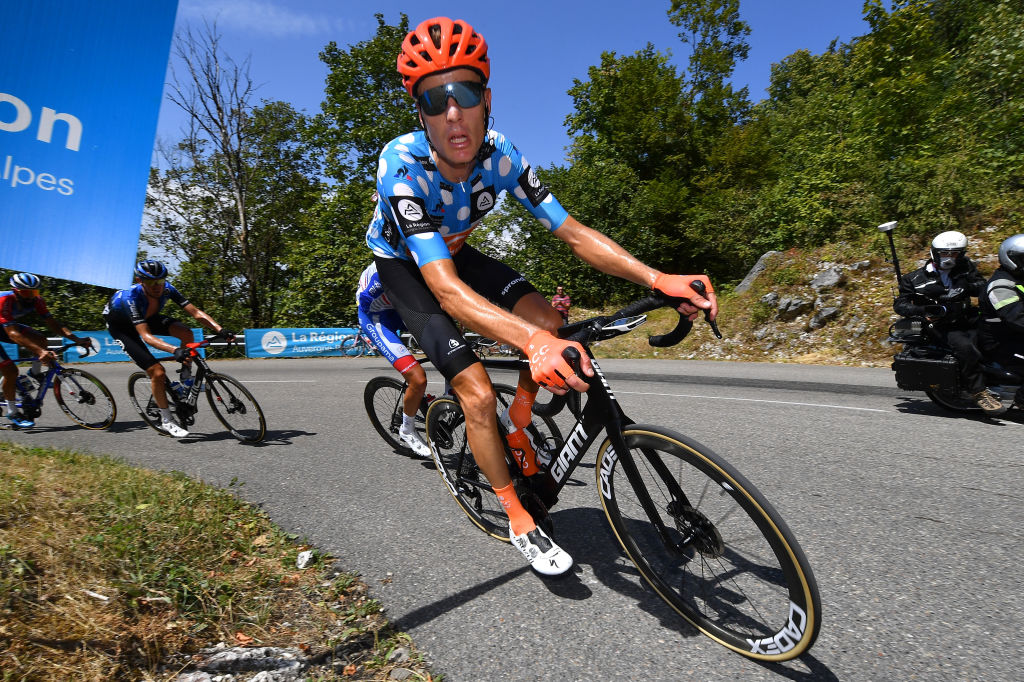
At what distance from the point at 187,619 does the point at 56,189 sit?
5.42 ft

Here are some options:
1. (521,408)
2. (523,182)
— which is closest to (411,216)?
(523,182)

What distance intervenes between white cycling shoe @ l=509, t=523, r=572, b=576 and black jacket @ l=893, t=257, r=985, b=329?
5.55m

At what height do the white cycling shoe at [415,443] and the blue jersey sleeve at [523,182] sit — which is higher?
the blue jersey sleeve at [523,182]

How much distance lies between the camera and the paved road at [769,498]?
6.28ft

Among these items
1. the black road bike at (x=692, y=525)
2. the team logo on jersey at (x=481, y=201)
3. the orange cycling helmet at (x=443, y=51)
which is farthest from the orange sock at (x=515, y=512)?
the orange cycling helmet at (x=443, y=51)

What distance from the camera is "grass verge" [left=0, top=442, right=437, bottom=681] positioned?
5.79 ft

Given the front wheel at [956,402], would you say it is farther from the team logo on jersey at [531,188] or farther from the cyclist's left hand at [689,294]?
the team logo on jersey at [531,188]

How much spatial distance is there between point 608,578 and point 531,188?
216 cm

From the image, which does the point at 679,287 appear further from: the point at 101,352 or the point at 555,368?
the point at 101,352

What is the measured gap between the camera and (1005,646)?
1.89 m

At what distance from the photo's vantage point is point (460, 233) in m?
3.15

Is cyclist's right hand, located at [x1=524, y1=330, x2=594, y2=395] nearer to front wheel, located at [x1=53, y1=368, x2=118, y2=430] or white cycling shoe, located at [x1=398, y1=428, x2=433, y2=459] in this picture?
white cycling shoe, located at [x1=398, y1=428, x2=433, y2=459]

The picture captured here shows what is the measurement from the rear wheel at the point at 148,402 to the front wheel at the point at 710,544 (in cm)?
589

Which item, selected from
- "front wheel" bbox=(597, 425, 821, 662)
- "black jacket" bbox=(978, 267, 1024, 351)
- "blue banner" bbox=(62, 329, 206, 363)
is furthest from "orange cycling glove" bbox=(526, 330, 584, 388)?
"blue banner" bbox=(62, 329, 206, 363)
